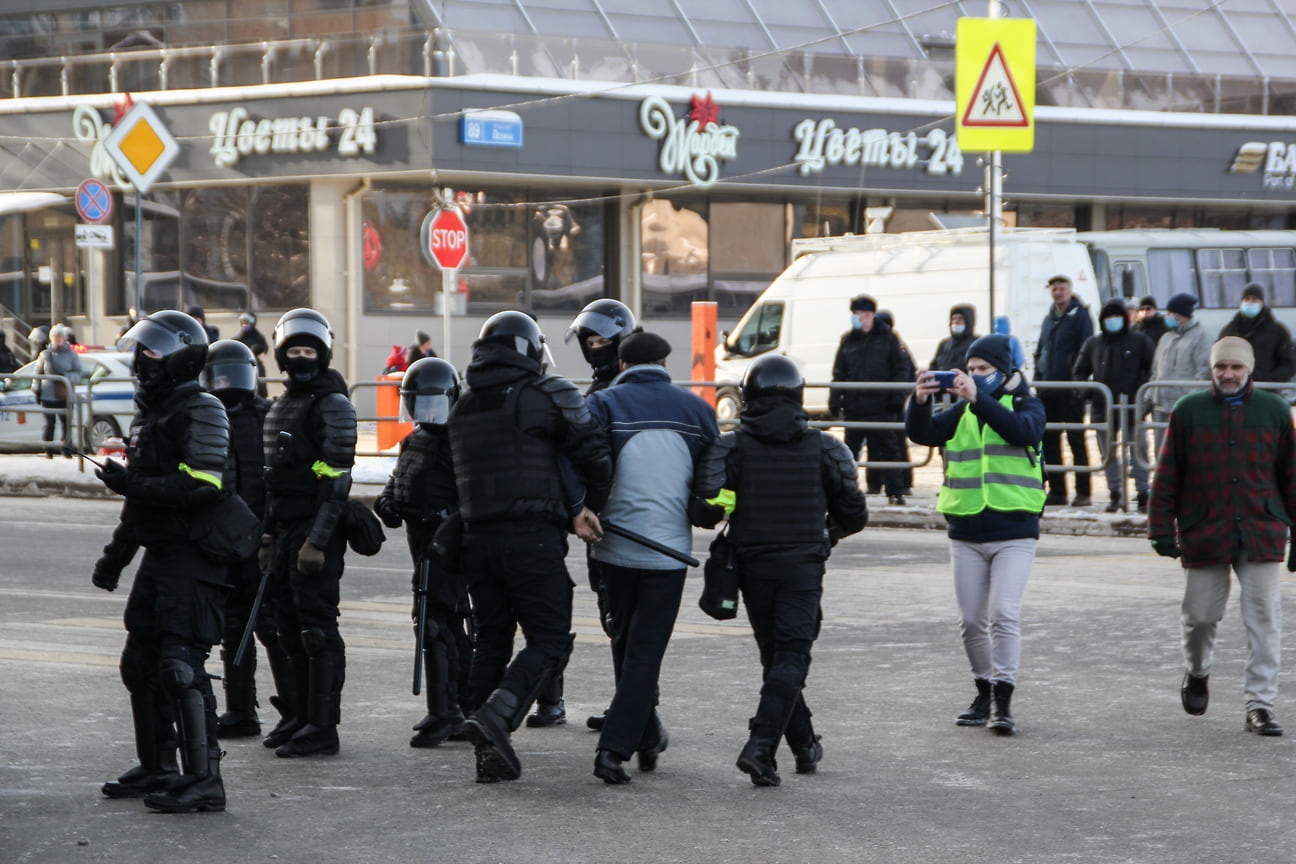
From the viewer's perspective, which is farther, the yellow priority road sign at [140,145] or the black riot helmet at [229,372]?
the yellow priority road sign at [140,145]

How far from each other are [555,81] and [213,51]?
5955 millimetres

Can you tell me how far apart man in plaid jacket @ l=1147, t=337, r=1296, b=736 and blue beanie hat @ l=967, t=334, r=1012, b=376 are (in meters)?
0.72

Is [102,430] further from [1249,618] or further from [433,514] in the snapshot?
[1249,618]

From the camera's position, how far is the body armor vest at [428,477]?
7.40m

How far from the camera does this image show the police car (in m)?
20.5

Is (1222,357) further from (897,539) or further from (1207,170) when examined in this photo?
(1207,170)

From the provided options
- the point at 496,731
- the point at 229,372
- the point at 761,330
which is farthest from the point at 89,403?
the point at 496,731

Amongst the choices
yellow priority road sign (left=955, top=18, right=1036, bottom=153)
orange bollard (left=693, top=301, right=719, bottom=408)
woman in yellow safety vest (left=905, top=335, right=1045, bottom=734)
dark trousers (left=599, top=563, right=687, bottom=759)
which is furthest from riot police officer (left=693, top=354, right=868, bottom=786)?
orange bollard (left=693, top=301, right=719, bottom=408)

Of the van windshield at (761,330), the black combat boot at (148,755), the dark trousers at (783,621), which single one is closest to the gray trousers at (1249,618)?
the dark trousers at (783,621)

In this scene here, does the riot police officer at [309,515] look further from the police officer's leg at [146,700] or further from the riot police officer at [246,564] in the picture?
the police officer's leg at [146,700]

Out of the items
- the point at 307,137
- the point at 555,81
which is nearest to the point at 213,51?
the point at 307,137

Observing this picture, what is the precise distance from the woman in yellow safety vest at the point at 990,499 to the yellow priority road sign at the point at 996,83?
7.13 m

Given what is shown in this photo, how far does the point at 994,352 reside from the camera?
769cm

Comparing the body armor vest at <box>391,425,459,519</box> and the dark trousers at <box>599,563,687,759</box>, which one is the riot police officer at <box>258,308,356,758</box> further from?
the dark trousers at <box>599,563,687,759</box>
